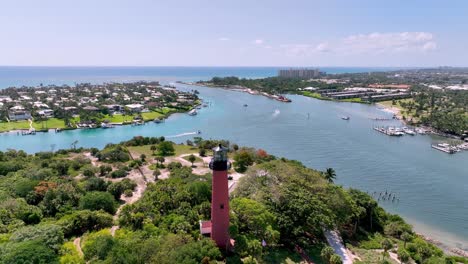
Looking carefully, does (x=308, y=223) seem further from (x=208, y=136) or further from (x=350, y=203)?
(x=208, y=136)

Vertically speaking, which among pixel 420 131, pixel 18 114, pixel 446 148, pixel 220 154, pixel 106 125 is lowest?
pixel 446 148

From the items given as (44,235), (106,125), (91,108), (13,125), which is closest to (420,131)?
(106,125)

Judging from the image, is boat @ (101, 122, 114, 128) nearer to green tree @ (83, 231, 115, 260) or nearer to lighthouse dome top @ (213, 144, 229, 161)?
green tree @ (83, 231, 115, 260)

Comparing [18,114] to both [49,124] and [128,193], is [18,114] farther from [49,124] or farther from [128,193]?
[128,193]

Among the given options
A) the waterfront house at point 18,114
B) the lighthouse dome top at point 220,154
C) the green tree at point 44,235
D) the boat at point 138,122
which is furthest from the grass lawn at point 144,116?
the lighthouse dome top at point 220,154

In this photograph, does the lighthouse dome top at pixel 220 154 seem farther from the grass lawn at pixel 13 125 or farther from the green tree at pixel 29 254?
the grass lawn at pixel 13 125

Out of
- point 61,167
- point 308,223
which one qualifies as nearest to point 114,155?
→ point 61,167

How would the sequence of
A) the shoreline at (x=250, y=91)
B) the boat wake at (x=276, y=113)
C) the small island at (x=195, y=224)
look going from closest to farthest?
the small island at (x=195, y=224) < the boat wake at (x=276, y=113) < the shoreline at (x=250, y=91)
